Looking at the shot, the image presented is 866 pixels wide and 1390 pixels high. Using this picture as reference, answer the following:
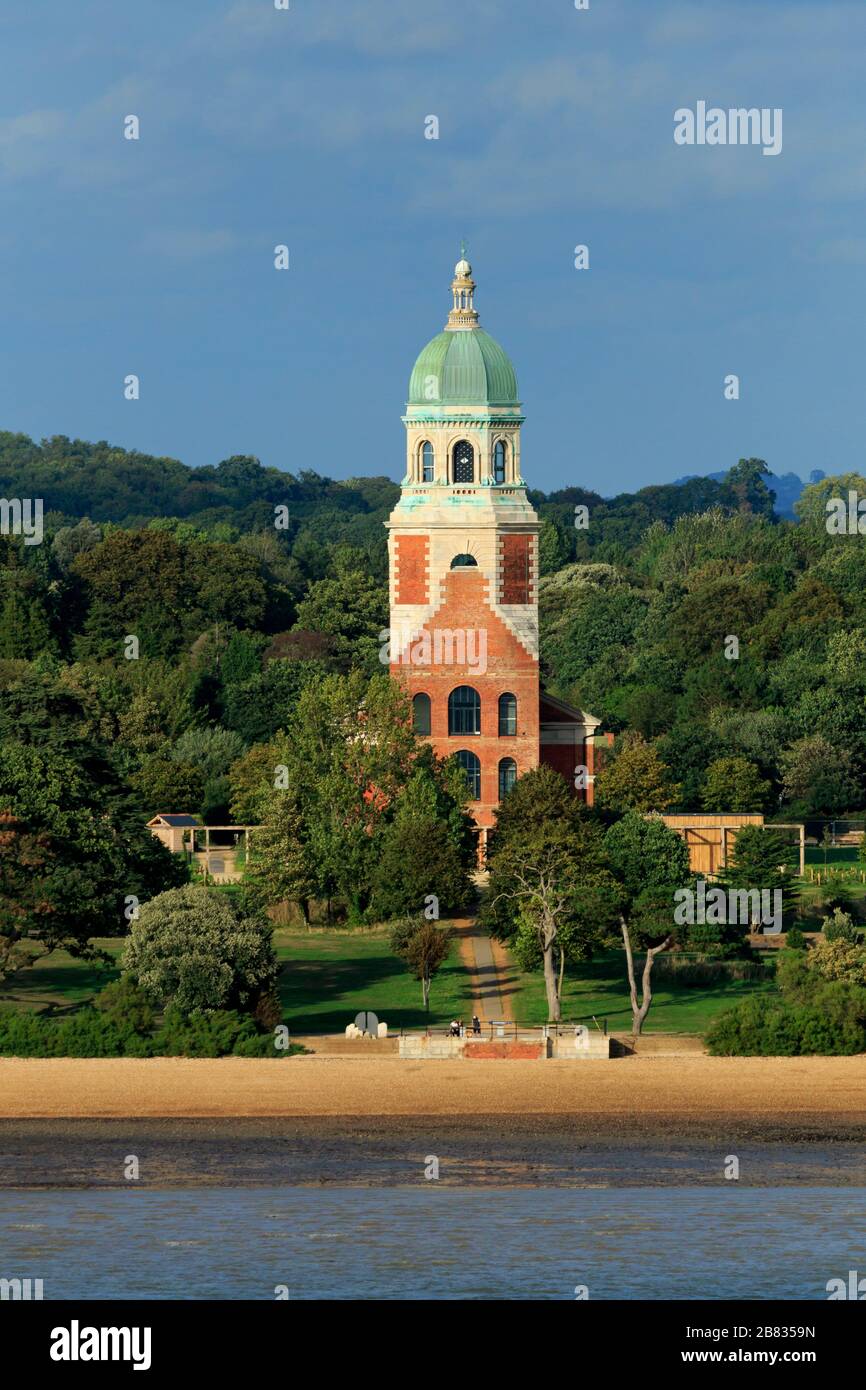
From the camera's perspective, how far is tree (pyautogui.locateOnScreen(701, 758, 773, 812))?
12525cm

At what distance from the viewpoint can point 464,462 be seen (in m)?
114

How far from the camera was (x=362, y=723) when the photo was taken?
102375 mm

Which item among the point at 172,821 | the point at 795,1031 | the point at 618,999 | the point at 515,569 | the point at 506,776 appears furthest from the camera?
the point at 172,821

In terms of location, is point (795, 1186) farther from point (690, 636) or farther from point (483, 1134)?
point (690, 636)

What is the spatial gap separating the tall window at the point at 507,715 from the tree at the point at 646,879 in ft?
77.0

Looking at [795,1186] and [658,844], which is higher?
[658,844]

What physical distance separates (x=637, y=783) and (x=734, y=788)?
5068mm

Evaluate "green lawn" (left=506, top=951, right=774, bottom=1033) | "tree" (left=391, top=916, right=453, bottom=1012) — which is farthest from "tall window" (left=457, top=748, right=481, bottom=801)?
"tree" (left=391, top=916, right=453, bottom=1012)

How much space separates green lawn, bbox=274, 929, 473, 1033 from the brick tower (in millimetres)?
14451

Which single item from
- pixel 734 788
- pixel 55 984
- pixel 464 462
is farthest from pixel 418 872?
pixel 734 788

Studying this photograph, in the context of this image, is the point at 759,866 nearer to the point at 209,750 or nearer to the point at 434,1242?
the point at 434,1242

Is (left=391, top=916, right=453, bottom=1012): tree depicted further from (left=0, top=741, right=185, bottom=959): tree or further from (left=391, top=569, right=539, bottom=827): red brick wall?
(left=391, top=569, right=539, bottom=827): red brick wall
